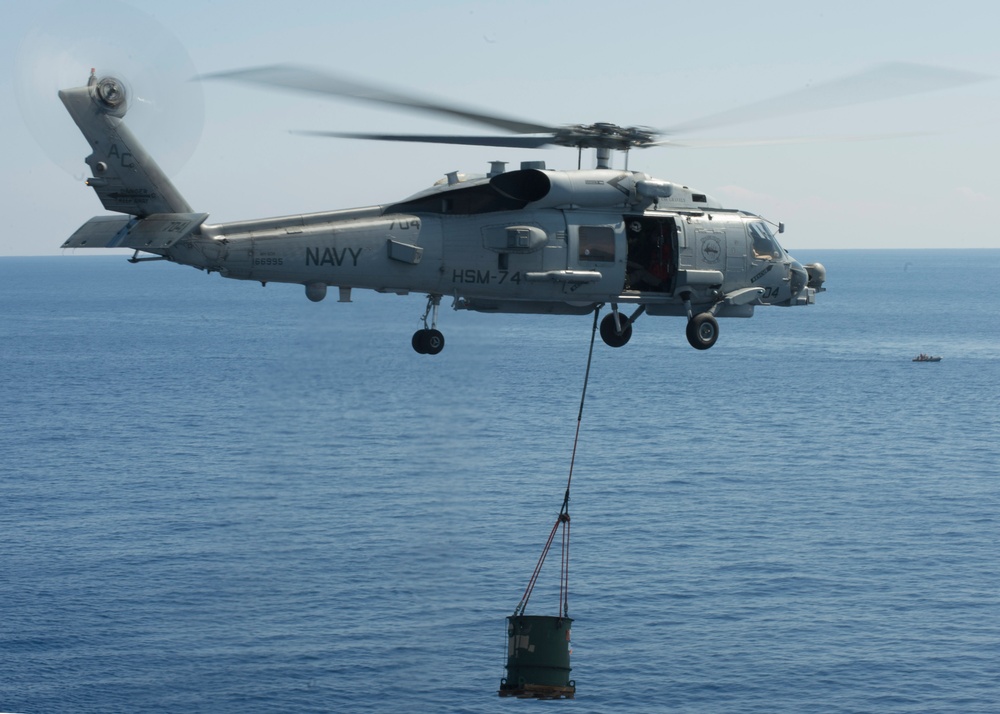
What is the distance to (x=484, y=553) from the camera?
389 ft

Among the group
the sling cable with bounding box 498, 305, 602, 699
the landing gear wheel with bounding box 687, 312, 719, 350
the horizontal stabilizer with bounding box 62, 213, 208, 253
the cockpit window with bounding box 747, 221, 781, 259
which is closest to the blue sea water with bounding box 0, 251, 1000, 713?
the sling cable with bounding box 498, 305, 602, 699

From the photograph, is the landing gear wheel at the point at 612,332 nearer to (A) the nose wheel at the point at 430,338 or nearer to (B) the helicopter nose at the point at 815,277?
(A) the nose wheel at the point at 430,338

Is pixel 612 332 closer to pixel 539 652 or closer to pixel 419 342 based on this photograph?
pixel 419 342

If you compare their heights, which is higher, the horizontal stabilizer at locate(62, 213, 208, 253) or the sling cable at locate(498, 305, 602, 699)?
the horizontal stabilizer at locate(62, 213, 208, 253)

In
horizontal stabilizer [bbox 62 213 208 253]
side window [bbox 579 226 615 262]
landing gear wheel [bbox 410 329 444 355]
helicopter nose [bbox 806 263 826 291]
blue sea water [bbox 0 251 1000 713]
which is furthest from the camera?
blue sea water [bbox 0 251 1000 713]

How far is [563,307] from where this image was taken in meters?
30.1

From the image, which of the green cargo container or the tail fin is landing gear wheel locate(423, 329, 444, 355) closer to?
the tail fin

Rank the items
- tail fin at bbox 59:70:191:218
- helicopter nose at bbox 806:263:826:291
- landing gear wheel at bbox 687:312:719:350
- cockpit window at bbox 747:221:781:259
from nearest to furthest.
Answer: tail fin at bbox 59:70:191:218 < landing gear wheel at bbox 687:312:719:350 < cockpit window at bbox 747:221:781:259 < helicopter nose at bbox 806:263:826:291

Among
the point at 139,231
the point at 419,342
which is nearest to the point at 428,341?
the point at 419,342

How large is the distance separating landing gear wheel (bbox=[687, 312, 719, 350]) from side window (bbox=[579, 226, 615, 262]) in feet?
9.57

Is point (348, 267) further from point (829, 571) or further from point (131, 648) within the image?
point (829, 571)

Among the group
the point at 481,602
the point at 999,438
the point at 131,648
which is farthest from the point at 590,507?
the point at 999,438

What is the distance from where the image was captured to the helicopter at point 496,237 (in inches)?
976

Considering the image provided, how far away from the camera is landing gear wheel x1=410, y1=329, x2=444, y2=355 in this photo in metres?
28.5
